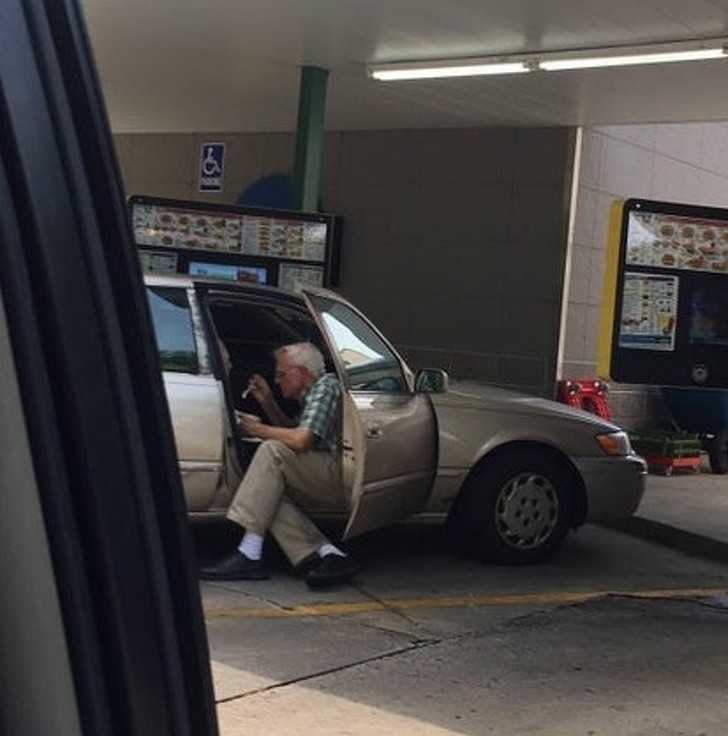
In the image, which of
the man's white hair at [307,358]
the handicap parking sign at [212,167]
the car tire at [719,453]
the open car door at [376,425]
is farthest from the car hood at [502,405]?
the handicap parking sign at [212,167]

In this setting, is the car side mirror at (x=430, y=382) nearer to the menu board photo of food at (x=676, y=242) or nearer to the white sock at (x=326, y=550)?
the white sock at (x=326, y=550)

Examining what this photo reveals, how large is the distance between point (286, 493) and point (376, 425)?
0.65m

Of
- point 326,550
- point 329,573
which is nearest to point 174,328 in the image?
point 326,550

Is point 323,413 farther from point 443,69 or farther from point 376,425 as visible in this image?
point 443,69

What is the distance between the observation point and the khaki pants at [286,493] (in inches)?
255

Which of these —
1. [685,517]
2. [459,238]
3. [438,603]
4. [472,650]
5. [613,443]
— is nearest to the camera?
[472,650]

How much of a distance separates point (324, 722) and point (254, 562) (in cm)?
215

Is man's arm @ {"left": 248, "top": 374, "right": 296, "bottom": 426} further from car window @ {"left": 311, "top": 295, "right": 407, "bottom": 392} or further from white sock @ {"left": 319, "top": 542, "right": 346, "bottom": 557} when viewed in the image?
white sock @ {"left": 319, "top": 542, "right": 346, "bottom": 557}

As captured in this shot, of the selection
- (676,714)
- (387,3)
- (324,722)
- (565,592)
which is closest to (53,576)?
(324,722)

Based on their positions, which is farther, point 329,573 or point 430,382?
point 430,382

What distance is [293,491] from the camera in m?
6.62

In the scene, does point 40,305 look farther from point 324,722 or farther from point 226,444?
point 226,444

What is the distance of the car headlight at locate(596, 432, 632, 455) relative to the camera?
752cm

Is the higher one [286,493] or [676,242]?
[676,242]
